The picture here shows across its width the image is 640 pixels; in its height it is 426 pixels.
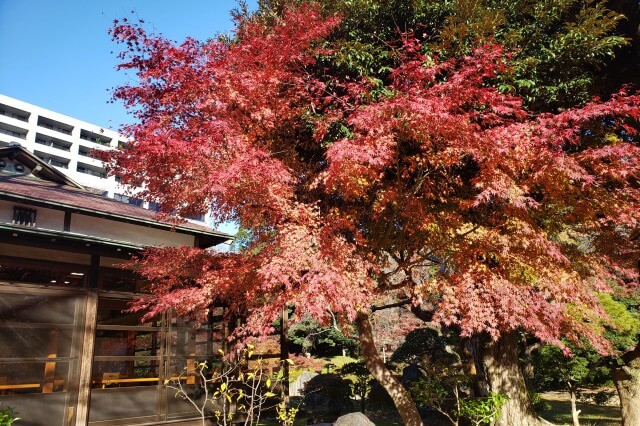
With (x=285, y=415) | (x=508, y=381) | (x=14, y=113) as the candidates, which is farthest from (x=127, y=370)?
(x=14, y=113)

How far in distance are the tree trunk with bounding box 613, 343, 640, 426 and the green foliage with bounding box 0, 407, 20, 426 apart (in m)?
11.4

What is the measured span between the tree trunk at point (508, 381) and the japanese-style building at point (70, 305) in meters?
6.48

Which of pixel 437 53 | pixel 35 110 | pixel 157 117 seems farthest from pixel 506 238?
pixel 35 110

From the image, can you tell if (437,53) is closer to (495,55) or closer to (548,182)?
(495,55)

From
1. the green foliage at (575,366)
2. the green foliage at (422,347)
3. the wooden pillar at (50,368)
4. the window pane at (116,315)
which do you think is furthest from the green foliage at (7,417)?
the green foliage at (422,347)

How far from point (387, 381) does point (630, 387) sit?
5.21 metres

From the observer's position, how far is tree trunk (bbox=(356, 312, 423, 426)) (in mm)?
8727

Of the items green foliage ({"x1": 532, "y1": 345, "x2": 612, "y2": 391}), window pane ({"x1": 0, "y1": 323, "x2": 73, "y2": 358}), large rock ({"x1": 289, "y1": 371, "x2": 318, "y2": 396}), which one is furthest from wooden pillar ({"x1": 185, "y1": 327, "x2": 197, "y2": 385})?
green foliage ({"x1": 532, "y1": 345, "x2": 612, "y2": 391})

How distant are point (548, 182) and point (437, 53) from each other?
3221 mm

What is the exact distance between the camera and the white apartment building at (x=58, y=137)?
148 feet

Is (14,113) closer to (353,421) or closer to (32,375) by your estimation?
(32,375)

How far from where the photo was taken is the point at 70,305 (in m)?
8.16

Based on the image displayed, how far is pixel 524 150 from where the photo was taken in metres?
7.06

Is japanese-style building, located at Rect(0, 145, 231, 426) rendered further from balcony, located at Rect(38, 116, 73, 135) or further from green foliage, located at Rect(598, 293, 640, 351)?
balcony, located at Rect(38, 116, 73, 135)
